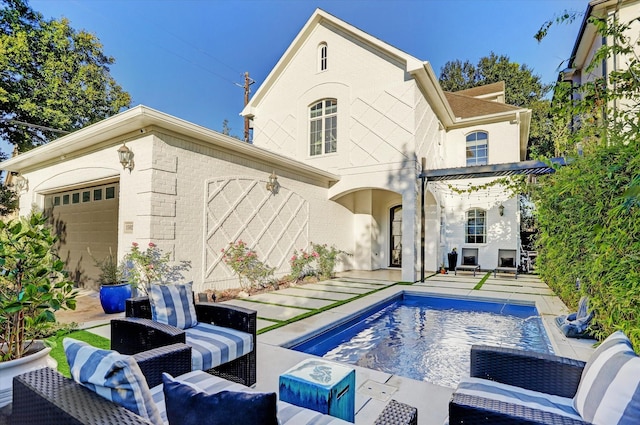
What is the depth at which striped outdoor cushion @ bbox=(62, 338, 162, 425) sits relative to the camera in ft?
4.21

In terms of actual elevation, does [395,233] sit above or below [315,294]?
above

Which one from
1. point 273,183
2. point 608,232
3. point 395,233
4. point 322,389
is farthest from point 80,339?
point 395,233

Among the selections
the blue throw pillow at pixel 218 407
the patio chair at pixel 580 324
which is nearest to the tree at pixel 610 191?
the patio chair at pixel 580 324

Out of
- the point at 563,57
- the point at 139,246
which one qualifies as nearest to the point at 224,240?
the point at 139,246

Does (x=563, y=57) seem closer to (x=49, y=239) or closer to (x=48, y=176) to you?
(x=49, y=239)

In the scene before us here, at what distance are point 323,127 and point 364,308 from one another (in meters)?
7.01

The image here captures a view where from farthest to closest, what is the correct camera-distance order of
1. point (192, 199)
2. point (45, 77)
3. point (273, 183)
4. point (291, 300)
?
point (45, 77)
point (273, 183)
point (291, 300)
point (192, 199)

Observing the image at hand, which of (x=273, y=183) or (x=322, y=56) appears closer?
(x=273, y=183)

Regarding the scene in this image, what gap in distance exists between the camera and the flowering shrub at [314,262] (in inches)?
365

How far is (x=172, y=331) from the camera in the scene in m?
2.63

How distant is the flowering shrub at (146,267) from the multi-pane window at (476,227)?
11.1 metres

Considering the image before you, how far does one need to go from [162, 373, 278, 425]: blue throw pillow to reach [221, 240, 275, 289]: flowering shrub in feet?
20.4

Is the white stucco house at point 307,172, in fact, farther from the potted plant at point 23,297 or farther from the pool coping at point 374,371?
the potted plant at point 23,297

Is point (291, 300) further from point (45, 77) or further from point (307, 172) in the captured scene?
point (45, 77)
